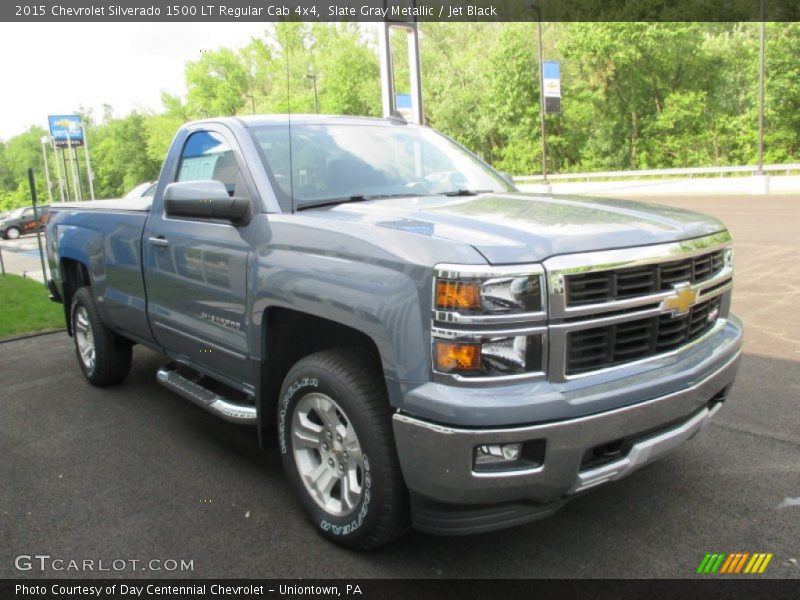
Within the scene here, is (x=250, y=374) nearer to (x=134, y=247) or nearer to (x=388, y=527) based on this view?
(x=388, y=527)

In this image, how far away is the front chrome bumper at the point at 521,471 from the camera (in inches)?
94.6

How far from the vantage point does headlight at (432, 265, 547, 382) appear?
2.42m

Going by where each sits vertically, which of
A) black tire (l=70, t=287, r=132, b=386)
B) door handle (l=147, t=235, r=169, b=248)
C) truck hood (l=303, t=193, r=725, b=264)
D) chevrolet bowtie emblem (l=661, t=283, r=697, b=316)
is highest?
truck hood (l=303, t=193, r=725, b=264)

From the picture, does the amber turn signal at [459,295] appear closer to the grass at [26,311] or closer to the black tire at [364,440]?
the black tire at [364,440]

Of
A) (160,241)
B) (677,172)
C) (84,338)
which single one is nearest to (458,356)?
(160,241)

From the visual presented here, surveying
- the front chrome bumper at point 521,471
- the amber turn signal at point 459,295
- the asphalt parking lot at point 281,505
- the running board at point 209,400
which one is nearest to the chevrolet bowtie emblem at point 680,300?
the front chrome bumper at point 521,471

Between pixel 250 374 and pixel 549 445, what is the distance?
1.75 m

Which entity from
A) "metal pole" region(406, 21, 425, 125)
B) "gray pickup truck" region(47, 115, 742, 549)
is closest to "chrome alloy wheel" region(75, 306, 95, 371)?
"gray pickup truck" region(47, 115, 742, 549)

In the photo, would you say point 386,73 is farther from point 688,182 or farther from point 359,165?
point 688,182

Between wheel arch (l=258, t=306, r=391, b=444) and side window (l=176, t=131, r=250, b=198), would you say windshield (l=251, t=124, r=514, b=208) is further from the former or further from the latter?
wheel arch (l=258, t=306, r=391, b=444)

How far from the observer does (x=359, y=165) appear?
3.84m

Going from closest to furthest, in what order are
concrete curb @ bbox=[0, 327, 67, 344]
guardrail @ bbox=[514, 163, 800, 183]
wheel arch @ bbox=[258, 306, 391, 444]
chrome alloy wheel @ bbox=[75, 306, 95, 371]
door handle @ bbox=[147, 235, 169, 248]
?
wheel arch @ bbox=[258, 306, 391, 444] < door handle @ bbox=[147, 235, 169, 248] < chrome alloy wheel @ bbox=[75, 306, 95, 371] < concrete curb @ bbox=[0, 327, 67, 344] < guardrail @ bbox=[514, 163, 800, 183]

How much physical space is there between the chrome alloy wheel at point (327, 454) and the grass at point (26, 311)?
6414 mm

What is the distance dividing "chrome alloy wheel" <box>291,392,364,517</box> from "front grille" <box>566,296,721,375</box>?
963 mm
